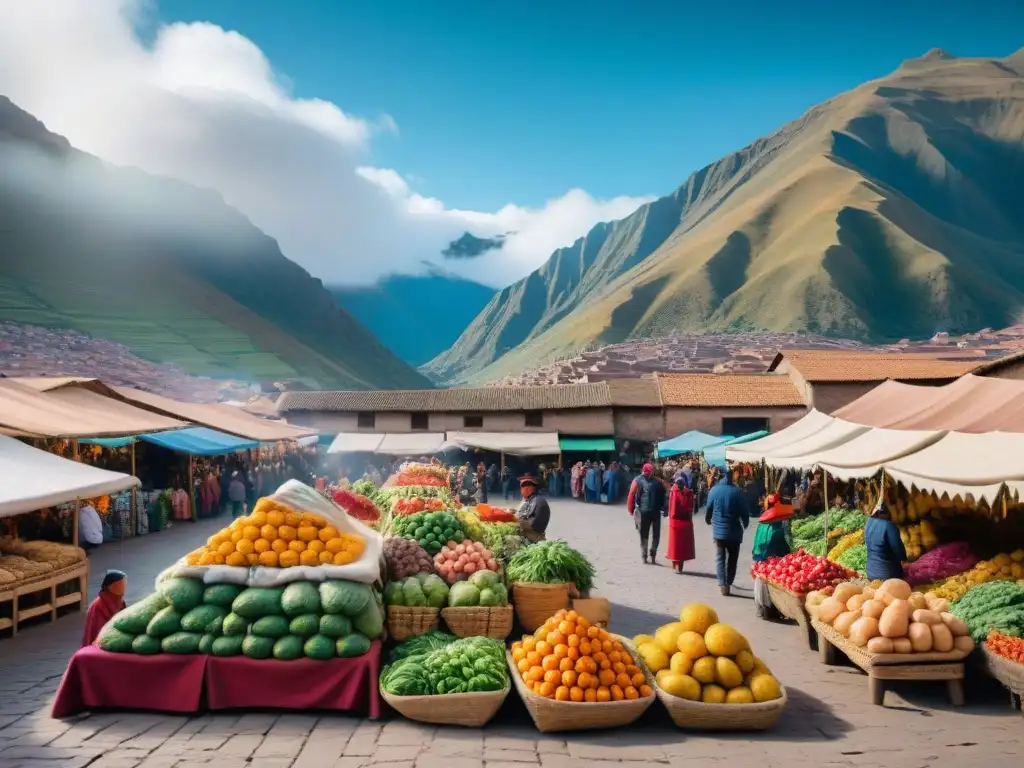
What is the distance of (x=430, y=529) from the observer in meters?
7.97

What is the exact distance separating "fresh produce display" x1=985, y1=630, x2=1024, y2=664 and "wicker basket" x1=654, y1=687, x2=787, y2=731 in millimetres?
1870

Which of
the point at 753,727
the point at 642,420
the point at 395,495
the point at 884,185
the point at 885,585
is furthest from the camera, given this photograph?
the point at 884,185

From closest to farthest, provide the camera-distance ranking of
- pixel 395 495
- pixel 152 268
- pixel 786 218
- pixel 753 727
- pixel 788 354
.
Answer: pixel 753 727
pixel 395 495
pixel 788 354
pixel 152 268
pixel 786 218


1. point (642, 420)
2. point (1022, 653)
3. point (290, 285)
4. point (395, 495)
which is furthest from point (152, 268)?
point (1022, 653)

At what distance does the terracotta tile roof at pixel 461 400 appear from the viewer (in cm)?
3472

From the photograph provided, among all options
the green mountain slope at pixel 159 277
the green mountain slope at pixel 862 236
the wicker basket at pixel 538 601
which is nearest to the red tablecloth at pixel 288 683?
the wicker basket at pixel 538 601

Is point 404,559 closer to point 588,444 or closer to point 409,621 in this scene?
point 409,621

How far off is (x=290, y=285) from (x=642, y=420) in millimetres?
122297

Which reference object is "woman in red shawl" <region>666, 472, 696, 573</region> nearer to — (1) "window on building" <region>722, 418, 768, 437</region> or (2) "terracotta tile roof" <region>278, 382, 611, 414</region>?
(2) "terracotta tile roof" <region>278, 382, 611, 414</region>

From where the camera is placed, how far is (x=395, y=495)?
1062 cm

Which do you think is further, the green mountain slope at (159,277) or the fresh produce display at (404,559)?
the green mountain slope at (159,277)

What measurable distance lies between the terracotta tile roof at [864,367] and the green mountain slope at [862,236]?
6807cm

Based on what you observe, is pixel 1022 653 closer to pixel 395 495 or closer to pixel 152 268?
pixel 395 495

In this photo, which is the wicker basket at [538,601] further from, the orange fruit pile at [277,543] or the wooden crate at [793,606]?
the wooden crate at [793,606]
